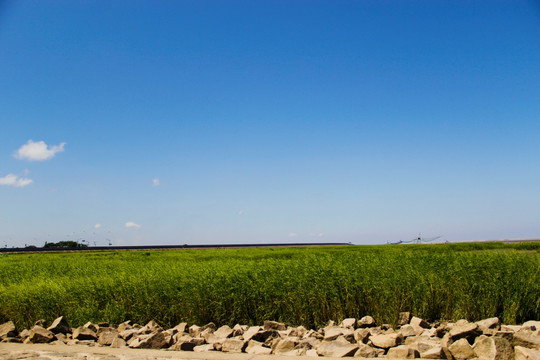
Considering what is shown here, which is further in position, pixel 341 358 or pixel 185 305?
pixel 185 305

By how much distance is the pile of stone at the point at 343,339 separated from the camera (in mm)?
5193

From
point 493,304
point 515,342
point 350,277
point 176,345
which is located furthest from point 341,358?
point 493,304

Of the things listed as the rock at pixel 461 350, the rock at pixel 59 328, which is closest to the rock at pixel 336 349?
the rock at pixel 461 350

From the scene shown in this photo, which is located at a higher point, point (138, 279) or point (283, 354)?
point (138, 279)

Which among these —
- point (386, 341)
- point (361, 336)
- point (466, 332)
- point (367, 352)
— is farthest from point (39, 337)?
point (466, 332)

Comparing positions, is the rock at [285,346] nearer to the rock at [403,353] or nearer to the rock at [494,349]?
the rock at [403,353]

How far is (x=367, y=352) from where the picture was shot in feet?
17.9

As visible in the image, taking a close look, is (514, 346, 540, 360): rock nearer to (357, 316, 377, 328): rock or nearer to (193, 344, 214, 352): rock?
(357, 316, 377, 328): rock

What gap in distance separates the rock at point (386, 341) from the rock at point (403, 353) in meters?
0.23

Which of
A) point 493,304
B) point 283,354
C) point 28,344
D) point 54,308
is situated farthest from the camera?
point 54,308

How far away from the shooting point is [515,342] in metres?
5.32

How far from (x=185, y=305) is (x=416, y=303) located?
515 centimetres

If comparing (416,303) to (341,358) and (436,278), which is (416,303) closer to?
(436,278)

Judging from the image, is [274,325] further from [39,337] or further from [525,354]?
[39,337]
